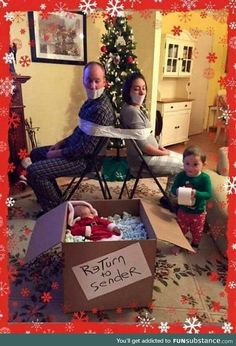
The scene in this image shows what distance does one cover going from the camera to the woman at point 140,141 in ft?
4.78

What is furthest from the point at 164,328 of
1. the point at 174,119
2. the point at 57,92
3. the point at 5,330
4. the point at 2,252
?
the point at 57,92

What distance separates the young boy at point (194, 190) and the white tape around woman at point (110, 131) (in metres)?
0.29

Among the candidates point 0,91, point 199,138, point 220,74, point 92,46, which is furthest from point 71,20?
point 92,46

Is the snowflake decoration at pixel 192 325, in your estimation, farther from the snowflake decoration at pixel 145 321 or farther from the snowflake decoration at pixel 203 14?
the snowflake decoration at pixel 203 14

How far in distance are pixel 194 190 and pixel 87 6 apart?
2.66 ft

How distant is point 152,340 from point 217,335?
195 mm

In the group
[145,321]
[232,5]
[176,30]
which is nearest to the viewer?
[232,5]

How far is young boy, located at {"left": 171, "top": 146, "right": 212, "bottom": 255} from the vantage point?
1.24m

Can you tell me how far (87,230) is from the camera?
1009 mm

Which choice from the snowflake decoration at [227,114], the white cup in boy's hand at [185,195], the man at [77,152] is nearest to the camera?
the snowflake decoration at [227,114]

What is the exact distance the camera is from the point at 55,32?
105 centimetres

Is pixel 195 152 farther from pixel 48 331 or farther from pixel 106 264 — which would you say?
pixel 48 331

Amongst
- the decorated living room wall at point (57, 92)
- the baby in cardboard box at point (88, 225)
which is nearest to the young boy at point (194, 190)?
the baby in cardboard box at point (88, 225)

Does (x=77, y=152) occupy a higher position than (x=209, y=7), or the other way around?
(x=209, y=7)
